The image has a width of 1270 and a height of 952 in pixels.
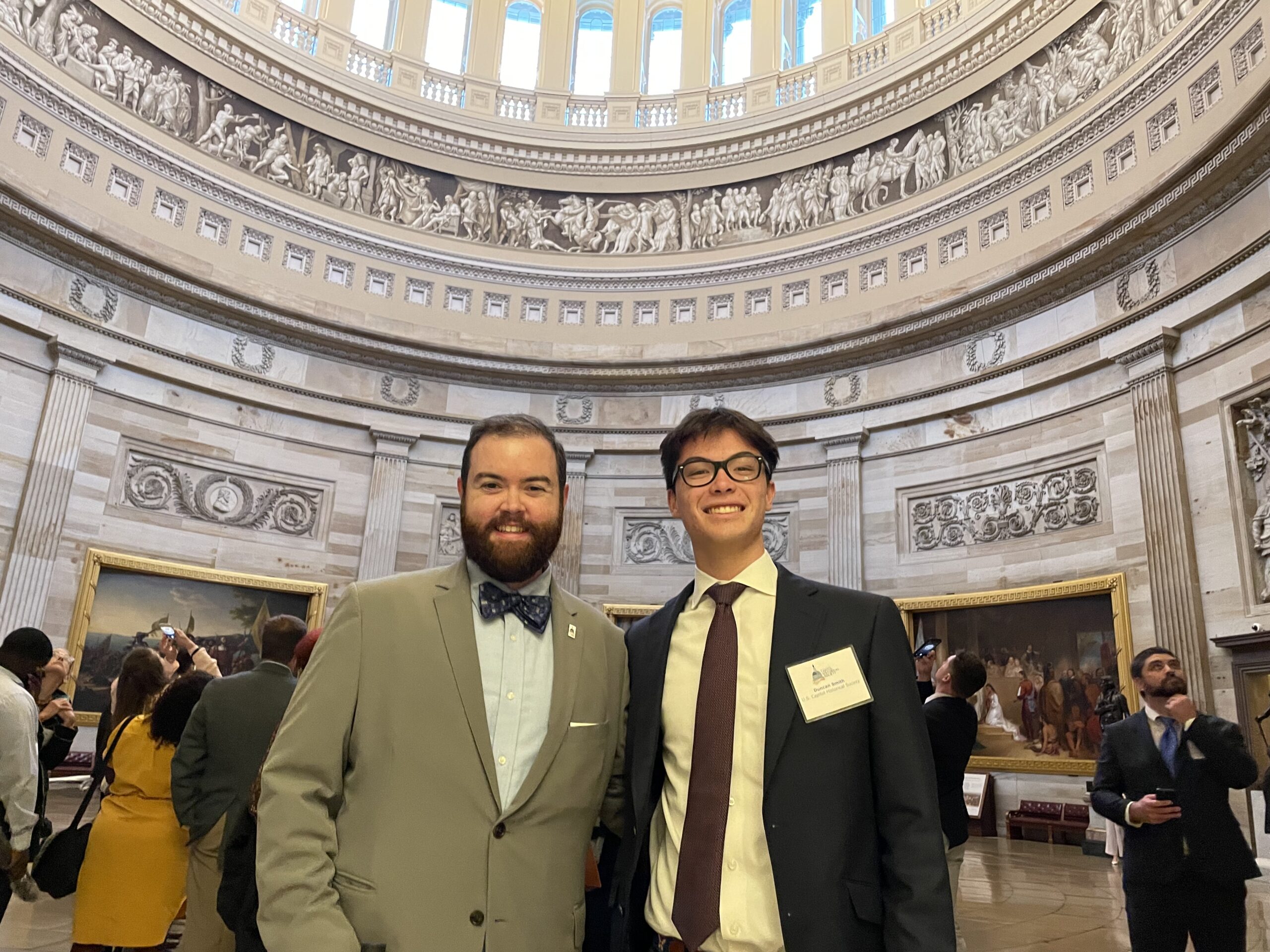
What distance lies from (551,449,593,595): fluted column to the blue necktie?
12.4m

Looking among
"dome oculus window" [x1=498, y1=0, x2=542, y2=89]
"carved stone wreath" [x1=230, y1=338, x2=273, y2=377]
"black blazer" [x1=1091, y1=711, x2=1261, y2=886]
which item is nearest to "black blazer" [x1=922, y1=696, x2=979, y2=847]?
"black blazer" [x1=1091, y1=711, x2=1261, y2=886]

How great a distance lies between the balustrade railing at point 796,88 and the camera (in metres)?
18.9

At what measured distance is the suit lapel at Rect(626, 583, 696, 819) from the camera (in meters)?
2.39

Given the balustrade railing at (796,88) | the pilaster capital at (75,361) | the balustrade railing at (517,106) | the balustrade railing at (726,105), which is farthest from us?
the balustrade railing at (517,106)

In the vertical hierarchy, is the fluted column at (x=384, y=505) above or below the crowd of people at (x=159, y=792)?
above

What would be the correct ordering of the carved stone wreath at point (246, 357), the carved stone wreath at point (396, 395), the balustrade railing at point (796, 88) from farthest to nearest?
the balustrade railing at point (796, 88) → the carved stone wreath at point (396, 395) → the carved stone wreath at point (246, 357)

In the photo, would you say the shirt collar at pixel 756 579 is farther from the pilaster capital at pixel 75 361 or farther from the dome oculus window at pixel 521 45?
the dome oculus window at pixel 521 45

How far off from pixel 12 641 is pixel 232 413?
1223 cm

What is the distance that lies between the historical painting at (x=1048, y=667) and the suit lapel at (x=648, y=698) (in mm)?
10290

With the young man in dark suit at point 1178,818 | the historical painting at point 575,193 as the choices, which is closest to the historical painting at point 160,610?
the historical painting at point 575,193

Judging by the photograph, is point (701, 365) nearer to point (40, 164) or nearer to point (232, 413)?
point (232, 413)

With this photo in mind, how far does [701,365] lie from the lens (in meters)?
17.4

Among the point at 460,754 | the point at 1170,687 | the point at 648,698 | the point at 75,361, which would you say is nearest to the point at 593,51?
the point at 75,361

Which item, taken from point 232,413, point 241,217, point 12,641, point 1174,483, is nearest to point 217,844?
point 12,641
